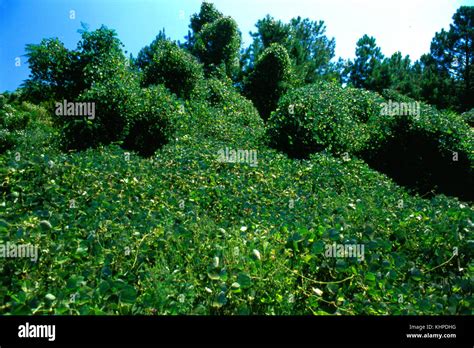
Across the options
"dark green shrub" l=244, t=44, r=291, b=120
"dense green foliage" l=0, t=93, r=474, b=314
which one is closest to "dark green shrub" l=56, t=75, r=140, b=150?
"dense green foliage" l=0, t=93, r=474, b=314

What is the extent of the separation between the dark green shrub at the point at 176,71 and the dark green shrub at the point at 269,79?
442cm

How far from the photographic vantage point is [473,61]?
2098 cm

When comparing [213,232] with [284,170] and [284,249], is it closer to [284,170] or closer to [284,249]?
[284,249]

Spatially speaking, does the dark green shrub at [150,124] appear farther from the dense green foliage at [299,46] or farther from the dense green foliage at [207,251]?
the dense green foliage at [299,46]

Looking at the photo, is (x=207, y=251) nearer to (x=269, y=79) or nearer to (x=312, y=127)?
Result: (x=312, y=127)

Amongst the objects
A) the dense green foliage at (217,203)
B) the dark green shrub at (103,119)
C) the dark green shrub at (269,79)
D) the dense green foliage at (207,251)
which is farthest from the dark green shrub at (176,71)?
the dense green foliage at (207,251)

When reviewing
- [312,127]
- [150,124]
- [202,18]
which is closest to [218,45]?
[202,18]

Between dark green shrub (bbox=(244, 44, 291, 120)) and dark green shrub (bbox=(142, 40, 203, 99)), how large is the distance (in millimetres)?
4421

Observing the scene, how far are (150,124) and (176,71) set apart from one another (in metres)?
3.59

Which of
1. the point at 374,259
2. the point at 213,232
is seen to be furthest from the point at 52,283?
the point at 374,259

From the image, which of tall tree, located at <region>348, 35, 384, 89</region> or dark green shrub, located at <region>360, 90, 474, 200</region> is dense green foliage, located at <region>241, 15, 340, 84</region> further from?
dark green shrub, located at <region>360, 90, 474, 200</region>

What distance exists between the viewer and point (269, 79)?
15.8 m

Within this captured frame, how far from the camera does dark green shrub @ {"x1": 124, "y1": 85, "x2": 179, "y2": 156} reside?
8680 millimetres

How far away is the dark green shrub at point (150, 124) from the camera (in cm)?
868
